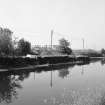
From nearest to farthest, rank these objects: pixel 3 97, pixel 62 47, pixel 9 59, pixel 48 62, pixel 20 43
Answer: pixel 3 97 → pixel 9 59 → pixel 48 62 → pixel 20 43 → pixel 62 47

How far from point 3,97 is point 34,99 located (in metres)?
1.57

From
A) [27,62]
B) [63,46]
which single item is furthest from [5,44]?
[63,46]

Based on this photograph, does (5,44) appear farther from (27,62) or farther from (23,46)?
(23,46)

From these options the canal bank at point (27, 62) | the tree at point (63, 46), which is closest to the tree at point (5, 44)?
the canal bank at point (27, 62)

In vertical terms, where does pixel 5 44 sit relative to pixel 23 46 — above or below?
below

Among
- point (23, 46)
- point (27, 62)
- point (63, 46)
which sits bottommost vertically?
point (27, 62)

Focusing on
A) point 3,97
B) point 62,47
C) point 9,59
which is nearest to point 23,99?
point 3,97

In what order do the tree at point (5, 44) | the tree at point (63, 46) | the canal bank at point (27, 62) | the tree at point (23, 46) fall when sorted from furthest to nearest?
1. the tree at point (63, 46)
2. the tree at point (23, 46)
3. the tree at point (5, 44)
4. the canal bank at point (27, 62)

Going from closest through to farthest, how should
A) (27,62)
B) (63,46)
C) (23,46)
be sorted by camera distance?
(27,62) → (23,46) → (63,46)

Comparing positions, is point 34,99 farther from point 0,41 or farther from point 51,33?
point 51,33

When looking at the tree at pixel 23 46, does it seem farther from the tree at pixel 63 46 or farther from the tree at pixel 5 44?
the tree at pixel 63 46

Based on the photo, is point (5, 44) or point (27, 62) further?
point (27, 62)

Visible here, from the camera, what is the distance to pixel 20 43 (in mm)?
29234

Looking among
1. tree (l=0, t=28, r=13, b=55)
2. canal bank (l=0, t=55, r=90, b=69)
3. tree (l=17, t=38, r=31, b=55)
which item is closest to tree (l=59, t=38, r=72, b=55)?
canal bank (l=0, t=55, r=90, b=69)
